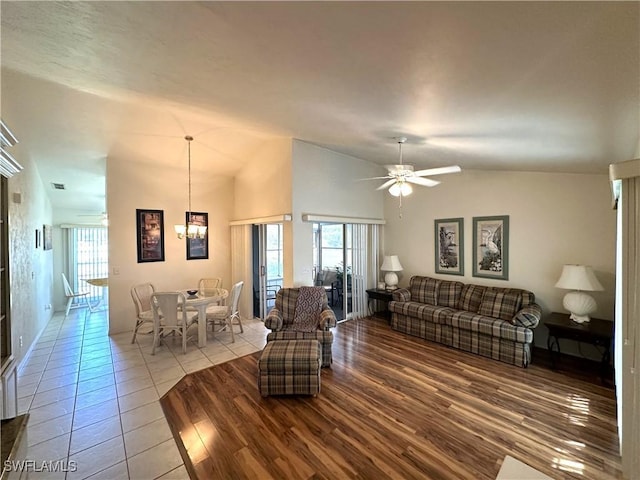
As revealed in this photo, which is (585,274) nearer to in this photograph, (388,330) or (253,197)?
(388,330)

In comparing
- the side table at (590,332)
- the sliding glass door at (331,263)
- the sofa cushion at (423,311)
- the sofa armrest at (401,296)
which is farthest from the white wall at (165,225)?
the side table at (590,332)

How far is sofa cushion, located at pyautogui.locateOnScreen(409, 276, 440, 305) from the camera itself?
4.92m

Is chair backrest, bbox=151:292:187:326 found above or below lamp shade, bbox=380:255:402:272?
below

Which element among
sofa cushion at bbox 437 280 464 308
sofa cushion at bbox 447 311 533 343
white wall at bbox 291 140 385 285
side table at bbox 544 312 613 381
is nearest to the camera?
side table at bbox 544 312 613 381

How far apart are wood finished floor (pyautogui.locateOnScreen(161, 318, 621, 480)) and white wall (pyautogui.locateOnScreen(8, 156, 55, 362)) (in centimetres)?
227

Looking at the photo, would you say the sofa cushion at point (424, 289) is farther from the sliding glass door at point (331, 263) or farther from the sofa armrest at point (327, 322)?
the sofa armrest at point (327, 322)

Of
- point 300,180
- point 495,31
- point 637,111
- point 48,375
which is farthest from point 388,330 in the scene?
point 48,375

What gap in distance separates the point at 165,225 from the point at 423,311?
210 inches

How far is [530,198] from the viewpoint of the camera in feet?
13.8

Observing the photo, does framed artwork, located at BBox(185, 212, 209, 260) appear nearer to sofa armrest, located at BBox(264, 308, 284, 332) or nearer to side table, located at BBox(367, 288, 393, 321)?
sofa armrest, located at BBox(264, 308, 284, 332)

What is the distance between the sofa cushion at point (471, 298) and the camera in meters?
4.43

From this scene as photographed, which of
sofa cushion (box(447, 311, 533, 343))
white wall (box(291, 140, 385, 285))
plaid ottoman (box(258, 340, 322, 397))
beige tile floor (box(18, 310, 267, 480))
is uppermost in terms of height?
white wall (box(291, 140, 385, 285))

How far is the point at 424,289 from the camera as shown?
16.6ft

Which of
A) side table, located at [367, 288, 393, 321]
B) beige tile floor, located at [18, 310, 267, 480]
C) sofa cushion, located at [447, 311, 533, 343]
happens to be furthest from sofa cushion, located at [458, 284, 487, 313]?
beige tile floor, located at [18, 310, 267, 480]
